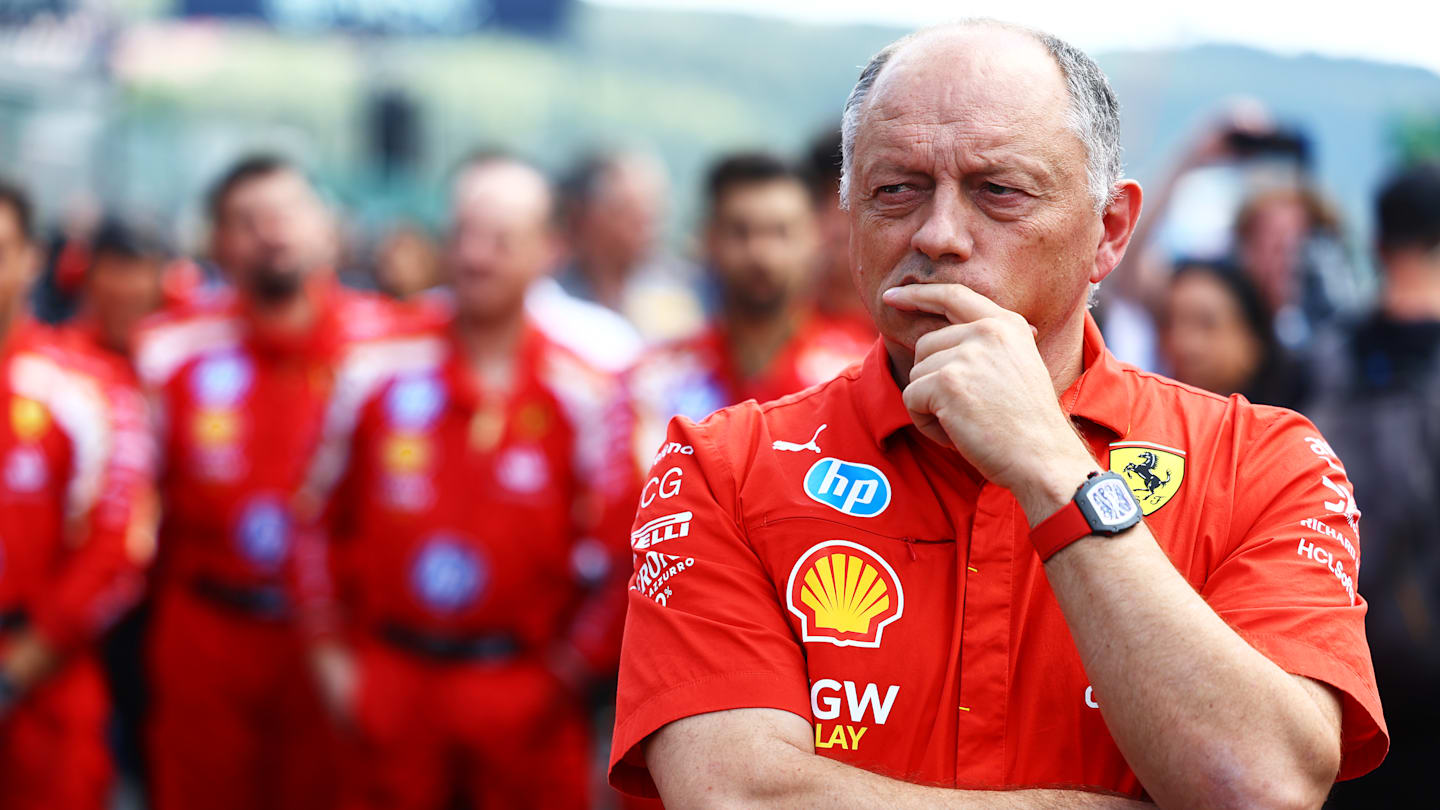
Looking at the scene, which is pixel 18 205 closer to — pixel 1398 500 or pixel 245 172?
pixel 245 172

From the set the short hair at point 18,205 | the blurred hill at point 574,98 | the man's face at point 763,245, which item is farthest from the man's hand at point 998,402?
the short hair at point 18,205

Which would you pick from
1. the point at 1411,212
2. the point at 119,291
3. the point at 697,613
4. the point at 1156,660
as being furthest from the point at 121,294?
the point at 1156,660

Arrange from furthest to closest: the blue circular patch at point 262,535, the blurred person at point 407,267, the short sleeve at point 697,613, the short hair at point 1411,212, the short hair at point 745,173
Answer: the blurred person at point 407,267 < the blue circular patch at point 262,535 < the short hair at point 745,173 < the short hair at point 1411,212 < the short sleeve at point 697,613

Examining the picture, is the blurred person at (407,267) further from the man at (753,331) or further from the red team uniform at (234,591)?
the man at (753,331)

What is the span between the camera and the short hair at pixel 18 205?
246 inches

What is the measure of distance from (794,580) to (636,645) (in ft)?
0.86

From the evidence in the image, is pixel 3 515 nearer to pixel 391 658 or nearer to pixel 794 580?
pixel 391 658

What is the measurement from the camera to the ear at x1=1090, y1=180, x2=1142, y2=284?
247cm

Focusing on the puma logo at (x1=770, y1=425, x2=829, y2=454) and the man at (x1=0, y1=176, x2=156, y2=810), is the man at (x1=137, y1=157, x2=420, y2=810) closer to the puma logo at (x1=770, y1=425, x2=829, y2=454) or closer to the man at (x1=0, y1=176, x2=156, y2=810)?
the man at (x1=0, y1=176, x2=156, y2=810)

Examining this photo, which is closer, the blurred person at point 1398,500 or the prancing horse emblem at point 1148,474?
the prancing horse emblem at point 1148,474

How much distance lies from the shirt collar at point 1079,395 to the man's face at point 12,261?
15.2ft

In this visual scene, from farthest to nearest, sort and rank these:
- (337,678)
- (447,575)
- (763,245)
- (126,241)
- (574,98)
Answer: (574,98) < (126,241) < (763,245) < (337,678) < (447,575)

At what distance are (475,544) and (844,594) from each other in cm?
350

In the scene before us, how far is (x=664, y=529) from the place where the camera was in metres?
2.45
